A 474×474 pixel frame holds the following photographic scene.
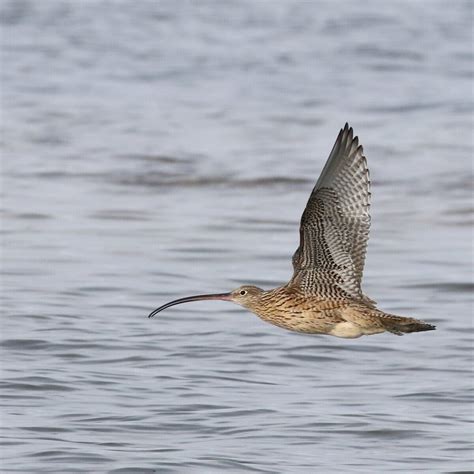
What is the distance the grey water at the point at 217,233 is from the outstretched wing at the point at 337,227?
90 cm

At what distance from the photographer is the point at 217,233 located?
13766 mm

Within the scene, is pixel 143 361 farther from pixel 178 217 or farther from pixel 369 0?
pixel 369 0

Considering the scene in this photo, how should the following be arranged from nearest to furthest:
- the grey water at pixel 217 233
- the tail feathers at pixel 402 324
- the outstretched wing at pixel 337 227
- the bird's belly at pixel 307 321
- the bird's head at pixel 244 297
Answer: the tail feathers at pixel 402 324 < the outstretched wing at pixel 337 227 < the bird's belly at pixel 307 321 < the bird's head at pixel 244 297 < the grey water at pixel 217 233

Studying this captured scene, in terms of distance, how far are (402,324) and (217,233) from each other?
253 inches

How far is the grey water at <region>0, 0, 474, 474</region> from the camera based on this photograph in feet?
27.7

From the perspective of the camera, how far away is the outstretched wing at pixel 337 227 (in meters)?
7.55

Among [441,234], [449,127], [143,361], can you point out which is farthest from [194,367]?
[449,127]

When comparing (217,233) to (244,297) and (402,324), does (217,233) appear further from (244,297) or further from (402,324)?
(402,324)

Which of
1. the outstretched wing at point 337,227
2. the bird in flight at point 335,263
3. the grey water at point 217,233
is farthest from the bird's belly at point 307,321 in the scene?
the grey water at point 217,233

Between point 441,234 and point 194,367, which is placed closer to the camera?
point 194,367

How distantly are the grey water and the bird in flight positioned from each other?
70 cm

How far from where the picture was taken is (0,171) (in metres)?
16.2

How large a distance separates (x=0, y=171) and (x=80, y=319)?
5.62 meters

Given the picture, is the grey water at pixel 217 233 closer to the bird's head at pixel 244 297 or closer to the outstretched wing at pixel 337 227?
the bird's head at pixel 244 297
